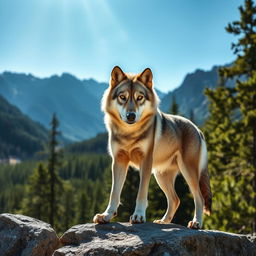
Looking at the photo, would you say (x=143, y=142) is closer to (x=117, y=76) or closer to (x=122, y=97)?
(x=122, y=97)

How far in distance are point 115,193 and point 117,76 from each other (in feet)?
6.70

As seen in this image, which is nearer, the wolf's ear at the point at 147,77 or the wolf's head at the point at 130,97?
the wolf's head at the point at 130,97

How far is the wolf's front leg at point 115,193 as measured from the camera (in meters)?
6.54

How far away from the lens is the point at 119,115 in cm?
649

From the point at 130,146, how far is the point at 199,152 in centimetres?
162

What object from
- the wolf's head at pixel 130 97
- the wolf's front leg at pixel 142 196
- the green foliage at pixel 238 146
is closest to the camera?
the wolf's head at pixel 130 97

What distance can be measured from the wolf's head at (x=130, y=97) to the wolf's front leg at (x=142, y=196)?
0.82m

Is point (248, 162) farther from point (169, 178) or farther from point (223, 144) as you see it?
point (169, 178)

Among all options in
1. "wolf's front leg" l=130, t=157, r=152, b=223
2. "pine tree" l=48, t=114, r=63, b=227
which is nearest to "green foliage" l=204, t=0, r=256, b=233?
"wolf's front leg" l=130, t=157, r=152, b=223

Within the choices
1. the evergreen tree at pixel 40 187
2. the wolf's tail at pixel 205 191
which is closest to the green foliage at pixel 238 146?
the wolf's tail at pixel 205 191

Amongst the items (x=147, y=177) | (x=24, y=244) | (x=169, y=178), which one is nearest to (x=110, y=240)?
(x=147, y=177)

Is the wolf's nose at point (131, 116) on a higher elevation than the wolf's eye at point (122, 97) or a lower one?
lower

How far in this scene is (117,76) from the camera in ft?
21.9

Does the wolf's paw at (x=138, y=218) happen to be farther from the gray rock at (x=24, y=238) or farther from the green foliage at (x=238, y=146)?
the green foliage at (x=238, y=146)
